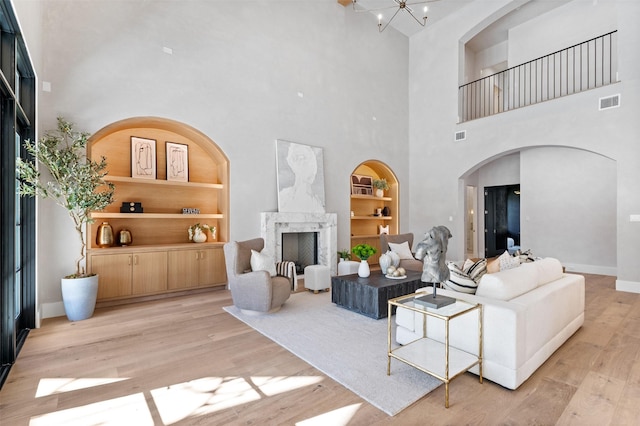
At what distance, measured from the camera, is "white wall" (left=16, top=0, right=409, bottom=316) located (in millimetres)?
4387

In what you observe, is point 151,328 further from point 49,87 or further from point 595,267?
point 595,267

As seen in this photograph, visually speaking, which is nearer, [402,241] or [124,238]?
[124,238]

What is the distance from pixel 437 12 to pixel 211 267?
324 inches

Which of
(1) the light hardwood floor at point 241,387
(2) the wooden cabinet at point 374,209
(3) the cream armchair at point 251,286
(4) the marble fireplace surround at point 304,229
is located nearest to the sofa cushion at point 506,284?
(1) the light hardwood floor at point 241,387

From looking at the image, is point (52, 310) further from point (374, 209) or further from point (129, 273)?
point (374, 209)

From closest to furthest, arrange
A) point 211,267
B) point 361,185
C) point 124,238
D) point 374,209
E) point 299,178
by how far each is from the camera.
Result: 1. point 124,238
2. point 211,267
3. point 299,178
4. point 361,185
5. point 374,209

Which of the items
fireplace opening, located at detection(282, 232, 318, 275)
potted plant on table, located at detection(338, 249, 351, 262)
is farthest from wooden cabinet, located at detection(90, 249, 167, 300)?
potted plant on table, located at detection(338, 249, 351, 262)

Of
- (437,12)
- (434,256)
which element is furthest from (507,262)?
(437,12)

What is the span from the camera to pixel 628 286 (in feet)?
18.6

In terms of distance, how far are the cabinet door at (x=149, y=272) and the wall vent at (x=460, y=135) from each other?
7191 millimetres

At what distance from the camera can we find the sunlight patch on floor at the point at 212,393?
2.21m

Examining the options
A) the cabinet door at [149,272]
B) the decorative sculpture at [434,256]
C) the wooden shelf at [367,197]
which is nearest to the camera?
the decorative sculpture at [434,256]

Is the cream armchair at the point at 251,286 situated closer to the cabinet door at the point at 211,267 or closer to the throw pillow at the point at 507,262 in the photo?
the cabinet door at the point at 211,267

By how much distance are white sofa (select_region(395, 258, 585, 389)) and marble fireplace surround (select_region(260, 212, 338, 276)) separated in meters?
3.48
